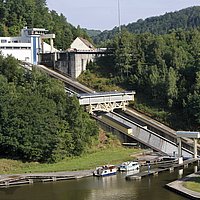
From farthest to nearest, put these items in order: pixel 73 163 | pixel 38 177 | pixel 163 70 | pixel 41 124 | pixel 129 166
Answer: pixel 163 70
pixel 41 124
pixel 73 163
pixel 129 166
pixel 38 177

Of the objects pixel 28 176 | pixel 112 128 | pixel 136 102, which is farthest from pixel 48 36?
pixel 28 176

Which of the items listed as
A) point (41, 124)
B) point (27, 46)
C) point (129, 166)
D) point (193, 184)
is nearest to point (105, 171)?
point (129, 166)

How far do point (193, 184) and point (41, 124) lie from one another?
15.5 metres

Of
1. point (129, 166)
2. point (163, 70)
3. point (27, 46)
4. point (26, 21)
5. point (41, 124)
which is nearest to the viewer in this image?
point (129, 166)

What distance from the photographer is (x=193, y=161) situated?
46469mm

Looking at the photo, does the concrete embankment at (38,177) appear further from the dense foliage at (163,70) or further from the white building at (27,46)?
the white building at (27,46)

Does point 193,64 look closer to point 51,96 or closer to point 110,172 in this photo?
point 51,96

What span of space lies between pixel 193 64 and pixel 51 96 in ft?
72.8

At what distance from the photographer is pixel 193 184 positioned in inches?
1415

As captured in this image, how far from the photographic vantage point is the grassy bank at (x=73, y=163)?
42312 mm

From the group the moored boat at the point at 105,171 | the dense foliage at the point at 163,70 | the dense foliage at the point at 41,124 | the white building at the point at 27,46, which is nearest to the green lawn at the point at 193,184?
the moored boat at the point at 105,171

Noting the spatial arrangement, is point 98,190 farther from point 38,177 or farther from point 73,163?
point 73,163

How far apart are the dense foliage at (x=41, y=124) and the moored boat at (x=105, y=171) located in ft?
16.0

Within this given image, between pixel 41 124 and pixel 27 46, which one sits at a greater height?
pixel 27 46
